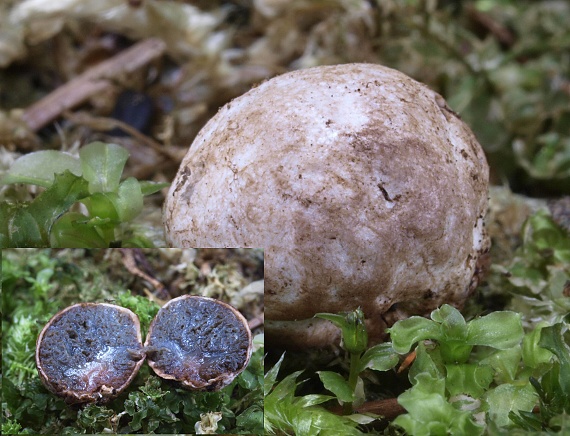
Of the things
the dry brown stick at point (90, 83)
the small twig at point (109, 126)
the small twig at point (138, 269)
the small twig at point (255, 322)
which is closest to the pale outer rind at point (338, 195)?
the small twig at point (255, 322)

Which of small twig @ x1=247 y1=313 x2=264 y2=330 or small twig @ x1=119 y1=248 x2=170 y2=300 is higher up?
small twig @ x1=247 y1=313 x2=264 y2=330

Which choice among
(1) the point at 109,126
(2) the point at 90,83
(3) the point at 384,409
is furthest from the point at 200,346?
(2) the point at 90,83

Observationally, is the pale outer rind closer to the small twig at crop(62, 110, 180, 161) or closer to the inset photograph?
the inset photograph

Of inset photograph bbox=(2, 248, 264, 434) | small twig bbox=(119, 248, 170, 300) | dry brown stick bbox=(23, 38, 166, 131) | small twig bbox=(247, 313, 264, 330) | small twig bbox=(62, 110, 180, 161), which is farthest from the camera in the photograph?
dry brown stick bbox=(23, 38, 166, 131)

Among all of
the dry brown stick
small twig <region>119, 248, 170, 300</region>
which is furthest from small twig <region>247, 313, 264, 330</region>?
the dry brown stick

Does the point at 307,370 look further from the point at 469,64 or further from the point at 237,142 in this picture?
the point at 469,64

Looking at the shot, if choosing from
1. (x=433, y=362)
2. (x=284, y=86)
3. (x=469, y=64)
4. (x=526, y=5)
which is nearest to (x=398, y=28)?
(x=469, y=64)
